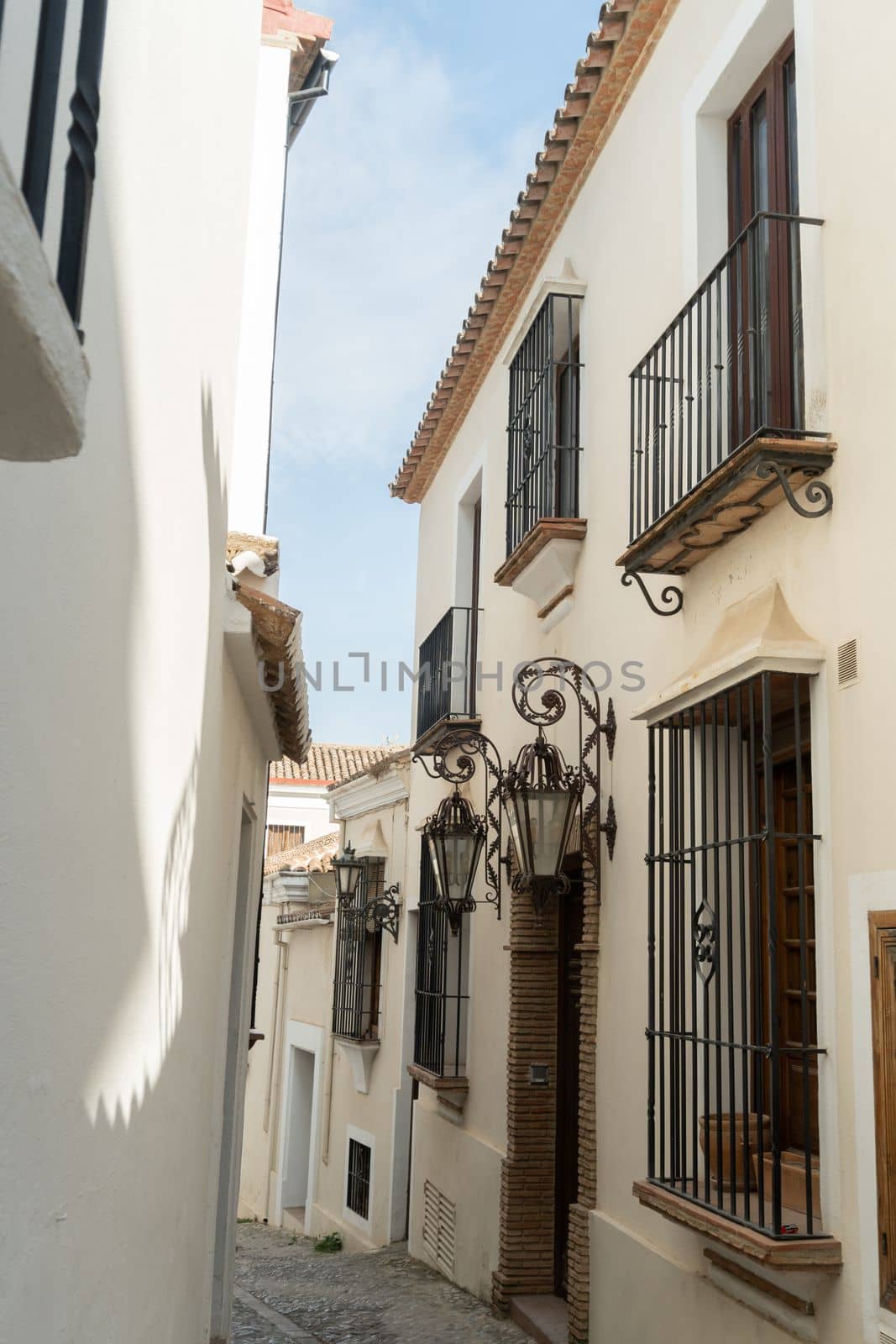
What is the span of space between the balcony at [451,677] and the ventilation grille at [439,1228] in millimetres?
3618

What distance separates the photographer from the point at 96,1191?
8.39 ft

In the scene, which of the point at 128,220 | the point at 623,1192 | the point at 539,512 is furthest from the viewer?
the point at 539,512

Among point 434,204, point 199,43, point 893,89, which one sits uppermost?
point 434,204

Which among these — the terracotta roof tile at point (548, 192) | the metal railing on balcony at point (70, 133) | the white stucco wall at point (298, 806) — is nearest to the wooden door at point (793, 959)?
the metal railing on balcony at point (70, 133)

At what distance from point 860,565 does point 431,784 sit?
765 centimetres

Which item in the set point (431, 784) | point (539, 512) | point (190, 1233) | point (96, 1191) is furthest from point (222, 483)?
point (431, 784)

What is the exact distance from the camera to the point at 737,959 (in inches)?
220

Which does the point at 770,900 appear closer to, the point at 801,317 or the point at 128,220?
the point at 801,317

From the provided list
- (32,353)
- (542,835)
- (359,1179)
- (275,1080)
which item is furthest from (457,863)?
(275,1080)

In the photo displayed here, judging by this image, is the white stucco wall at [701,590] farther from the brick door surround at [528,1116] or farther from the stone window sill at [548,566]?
the brick door surround at [528,1116]

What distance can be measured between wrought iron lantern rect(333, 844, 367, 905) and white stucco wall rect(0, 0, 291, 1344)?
8880 mm

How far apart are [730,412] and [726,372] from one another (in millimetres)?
643

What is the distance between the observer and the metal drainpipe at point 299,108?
6.88 metres

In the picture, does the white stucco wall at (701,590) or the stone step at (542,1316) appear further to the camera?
the stone step at (542,1316)
